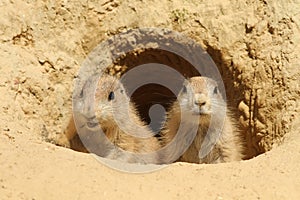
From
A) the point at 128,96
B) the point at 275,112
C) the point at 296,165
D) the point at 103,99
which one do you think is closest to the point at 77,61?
the point at 103,99

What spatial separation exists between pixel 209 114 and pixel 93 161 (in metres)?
2.77

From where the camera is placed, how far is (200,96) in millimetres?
6137

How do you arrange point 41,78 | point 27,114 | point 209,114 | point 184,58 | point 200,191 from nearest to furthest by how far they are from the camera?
1. point 200,191
2. point 27,114
3. point 41,78
4. point 209,114
5. point 184,58

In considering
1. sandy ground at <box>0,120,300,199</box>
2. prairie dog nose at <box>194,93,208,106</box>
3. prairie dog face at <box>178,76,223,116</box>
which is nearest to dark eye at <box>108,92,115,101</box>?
prairie dog face at <box>178,76,223,116</box>

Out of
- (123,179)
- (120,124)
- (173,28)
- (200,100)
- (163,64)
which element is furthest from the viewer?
(163,64)

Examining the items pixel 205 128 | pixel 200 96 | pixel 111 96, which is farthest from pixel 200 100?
pixel 111 96

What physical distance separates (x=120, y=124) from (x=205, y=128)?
1.03 m

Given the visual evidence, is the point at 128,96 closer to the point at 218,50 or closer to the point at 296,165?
the point at 218,50

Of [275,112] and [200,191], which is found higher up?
[275,112]

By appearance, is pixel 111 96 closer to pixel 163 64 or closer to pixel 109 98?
pixel 109 98

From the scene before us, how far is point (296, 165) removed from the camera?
3.69m

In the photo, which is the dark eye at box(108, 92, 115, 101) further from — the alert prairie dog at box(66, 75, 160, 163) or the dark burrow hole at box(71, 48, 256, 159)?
the dark burrow hole at box(71, 48, 256, 159)

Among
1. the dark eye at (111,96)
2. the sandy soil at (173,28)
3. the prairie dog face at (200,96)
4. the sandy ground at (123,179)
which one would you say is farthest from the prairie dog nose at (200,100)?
the sandy ground at (123,179)

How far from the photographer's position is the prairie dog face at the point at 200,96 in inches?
240
